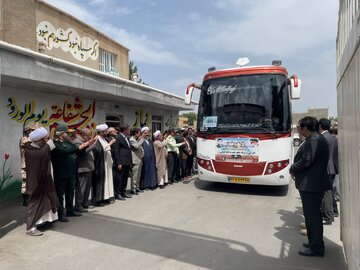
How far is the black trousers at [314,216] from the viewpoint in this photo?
12.9 feet

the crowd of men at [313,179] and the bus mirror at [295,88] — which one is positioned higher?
the bus mirror at [295,88]

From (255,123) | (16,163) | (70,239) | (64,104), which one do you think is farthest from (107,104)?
(70,239)

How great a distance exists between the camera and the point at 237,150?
7.61 meters

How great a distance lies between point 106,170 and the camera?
6910 mm

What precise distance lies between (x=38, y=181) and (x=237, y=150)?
4.52 metres

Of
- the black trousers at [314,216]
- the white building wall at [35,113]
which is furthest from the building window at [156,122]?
the black trousers at [314,216]

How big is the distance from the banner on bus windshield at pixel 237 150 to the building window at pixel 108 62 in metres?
9.19

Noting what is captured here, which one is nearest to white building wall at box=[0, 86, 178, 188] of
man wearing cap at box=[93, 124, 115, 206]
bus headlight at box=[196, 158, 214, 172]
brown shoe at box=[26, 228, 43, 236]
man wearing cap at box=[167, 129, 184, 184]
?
man wearing cap at box=[93, 124, 115, 206]

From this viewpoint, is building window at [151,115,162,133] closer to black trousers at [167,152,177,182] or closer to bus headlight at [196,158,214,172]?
black trousers at [167,152,177,182]

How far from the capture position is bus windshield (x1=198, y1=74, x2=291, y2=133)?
7340mm

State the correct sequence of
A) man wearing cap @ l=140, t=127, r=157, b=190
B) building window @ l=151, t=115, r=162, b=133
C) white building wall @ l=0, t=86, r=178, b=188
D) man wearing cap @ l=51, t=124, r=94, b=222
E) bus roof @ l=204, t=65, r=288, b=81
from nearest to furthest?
1. man wearing cap @ l=51, t=124, r=94, b=222
2. bus roof @ l=204, t=65, r=288, b=81
3. white building wall @ l=0, t=86, r=178, b=188
4. man wearing cap @ l=140, t=127, r=157, b=190
5. building window @ l=151, t=115, r=162, b=133

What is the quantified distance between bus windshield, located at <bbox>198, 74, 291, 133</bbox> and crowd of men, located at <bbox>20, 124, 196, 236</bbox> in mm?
1788

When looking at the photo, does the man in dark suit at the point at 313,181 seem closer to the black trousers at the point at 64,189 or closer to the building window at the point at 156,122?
the black trousers at the point at 64,189

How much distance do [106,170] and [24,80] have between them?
2.80m
